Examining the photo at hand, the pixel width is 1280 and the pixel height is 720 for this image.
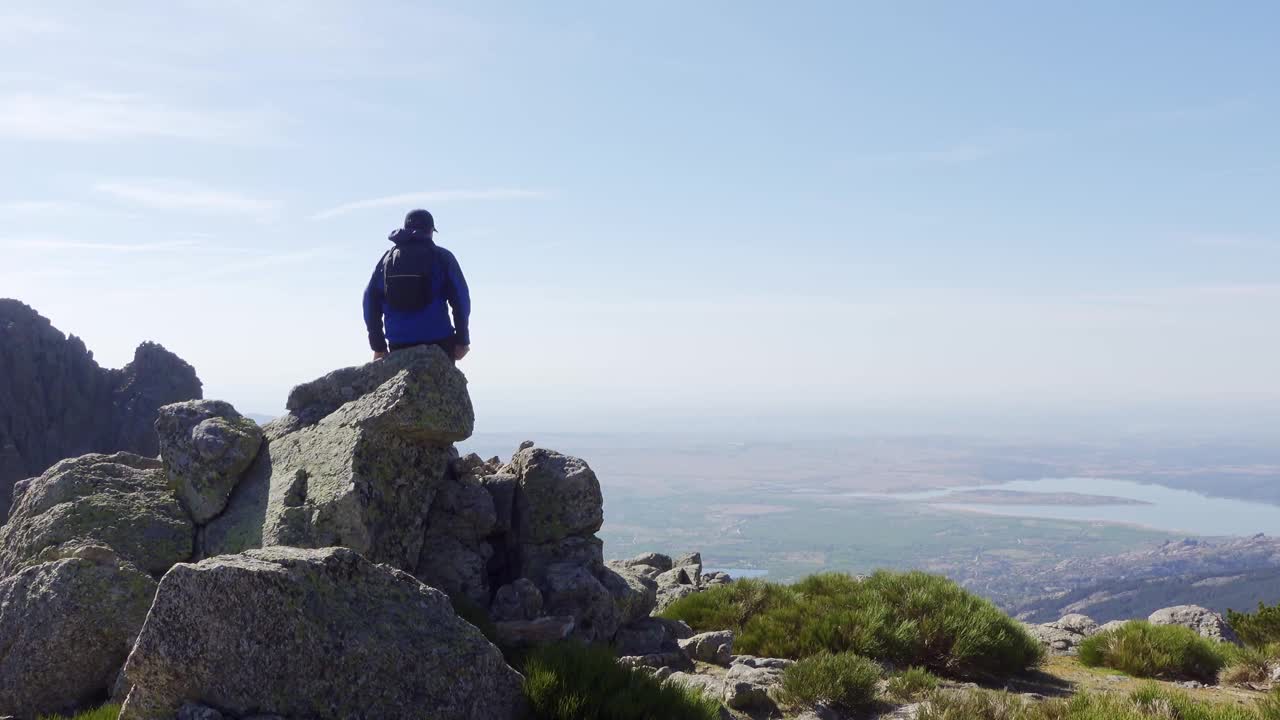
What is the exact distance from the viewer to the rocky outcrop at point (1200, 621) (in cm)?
1630

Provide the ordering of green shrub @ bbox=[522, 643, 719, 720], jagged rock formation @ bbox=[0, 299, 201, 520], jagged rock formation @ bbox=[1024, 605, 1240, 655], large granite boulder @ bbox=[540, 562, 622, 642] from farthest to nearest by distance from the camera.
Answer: jagged rock formation @ bbox=[0, 299, 201, 520]
jagged rock formation @ bbox=[1024, 605, 1240, 655]
large granite boulder @ bbox=[540, 562, 622, 642]
green shrub @ bbox=[522, 643, 719, 720]

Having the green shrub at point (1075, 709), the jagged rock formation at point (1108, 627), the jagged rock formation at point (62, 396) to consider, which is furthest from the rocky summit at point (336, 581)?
the jagged rock formation at point (62, 396)

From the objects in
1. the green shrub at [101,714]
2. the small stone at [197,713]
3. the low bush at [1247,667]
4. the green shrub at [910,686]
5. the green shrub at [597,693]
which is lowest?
the low bush at [1247,667]

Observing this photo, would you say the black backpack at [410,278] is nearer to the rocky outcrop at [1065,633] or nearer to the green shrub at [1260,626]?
the rocky outcrop at [1065,633]

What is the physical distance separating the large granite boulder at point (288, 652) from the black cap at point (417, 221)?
270 inches

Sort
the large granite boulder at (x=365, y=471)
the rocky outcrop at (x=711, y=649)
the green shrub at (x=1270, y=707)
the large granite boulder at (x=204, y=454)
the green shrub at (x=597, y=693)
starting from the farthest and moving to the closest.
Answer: the rocky outcrop at (x=711, y=649) → the large granite boulder at (x=204, y=454) → the large granite boulder at (x=365, y=471) → the green shrub at (x=1270, y=707) → the green shrub at (x=597, y=693)

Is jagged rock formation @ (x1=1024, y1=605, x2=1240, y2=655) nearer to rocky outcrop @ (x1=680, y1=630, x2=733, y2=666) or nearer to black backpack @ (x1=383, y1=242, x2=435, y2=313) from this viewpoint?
rocky outcrop @ (x1=680, y1=630, x2=733, y2=666)

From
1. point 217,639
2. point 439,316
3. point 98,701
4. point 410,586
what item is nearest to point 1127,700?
point 410,586

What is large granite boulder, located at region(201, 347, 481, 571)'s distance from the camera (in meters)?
10.0

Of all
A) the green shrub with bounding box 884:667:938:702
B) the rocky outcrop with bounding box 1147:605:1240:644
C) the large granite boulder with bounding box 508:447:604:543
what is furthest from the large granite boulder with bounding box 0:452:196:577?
the rocky outcrop with bounding box 1147:605:1240:644

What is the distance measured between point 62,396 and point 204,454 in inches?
3630

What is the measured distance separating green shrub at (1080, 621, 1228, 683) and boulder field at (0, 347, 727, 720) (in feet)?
23.0

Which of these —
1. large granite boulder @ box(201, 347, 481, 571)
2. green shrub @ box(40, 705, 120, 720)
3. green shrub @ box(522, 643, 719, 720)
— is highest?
large granite boulder @ box(201, 347, 481, 571)

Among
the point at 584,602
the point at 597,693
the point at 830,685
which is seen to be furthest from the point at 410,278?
the point at 830,685
